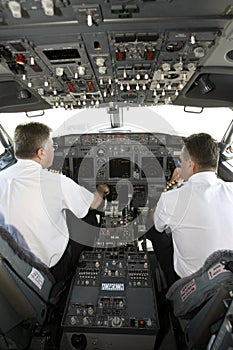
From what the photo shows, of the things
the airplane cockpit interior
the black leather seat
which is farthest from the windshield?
the black leather seat

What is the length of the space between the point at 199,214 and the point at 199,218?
0.07ft

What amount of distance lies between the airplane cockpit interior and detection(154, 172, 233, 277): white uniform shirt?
17 centimetres

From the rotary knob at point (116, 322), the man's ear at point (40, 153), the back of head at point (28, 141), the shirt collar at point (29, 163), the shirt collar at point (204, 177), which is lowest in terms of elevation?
the rotary knob at point (116, 322)

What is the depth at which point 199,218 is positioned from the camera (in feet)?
4.98

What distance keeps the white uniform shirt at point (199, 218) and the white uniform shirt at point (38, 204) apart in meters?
0.67

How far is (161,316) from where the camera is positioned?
2.04m

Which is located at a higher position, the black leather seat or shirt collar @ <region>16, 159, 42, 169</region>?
shirt collar @ <region>16, 159, 42, 169</region>

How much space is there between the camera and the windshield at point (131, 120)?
3.30 metres

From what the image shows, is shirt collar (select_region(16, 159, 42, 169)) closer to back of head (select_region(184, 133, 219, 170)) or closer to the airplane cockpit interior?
the airplane cockpit interior

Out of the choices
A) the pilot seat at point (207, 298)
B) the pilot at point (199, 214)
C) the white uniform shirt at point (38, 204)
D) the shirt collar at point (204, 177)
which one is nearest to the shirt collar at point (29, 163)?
the white uniform shirt at point (38, 204)

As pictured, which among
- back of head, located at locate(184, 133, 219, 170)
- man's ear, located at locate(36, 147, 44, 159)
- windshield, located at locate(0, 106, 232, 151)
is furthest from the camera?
windshield, located at locate(0, 106, 232, 151)

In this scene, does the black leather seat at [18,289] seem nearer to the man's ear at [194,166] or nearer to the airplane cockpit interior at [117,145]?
the airplane cockpit interior at [117,145]

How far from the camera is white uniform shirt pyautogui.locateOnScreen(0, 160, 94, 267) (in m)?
1.62

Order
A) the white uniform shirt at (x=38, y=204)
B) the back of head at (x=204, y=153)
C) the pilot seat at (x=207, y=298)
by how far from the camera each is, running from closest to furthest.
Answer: the pilot seat at (x=207, y=298)
the white uniform shirt at (x=38, y=204)
the back of head at (x=204, y=153)
